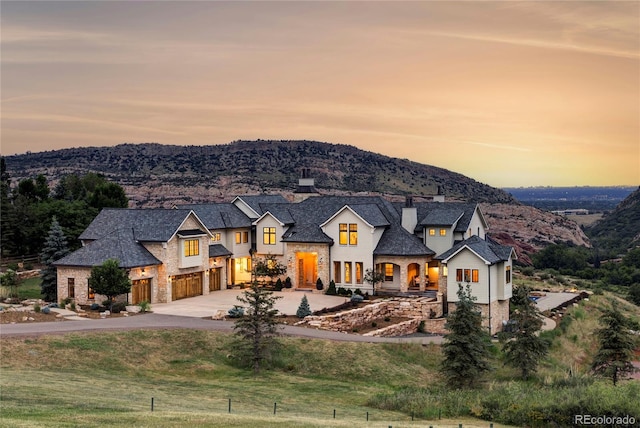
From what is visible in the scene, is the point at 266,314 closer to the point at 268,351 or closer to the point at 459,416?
the point at 268,351

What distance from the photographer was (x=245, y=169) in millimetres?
151125

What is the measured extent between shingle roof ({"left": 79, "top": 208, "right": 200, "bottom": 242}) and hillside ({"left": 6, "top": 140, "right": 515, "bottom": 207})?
72.6 metres

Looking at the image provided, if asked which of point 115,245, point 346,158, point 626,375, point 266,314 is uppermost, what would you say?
point 346,158

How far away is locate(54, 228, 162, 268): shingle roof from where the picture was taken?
156 feet

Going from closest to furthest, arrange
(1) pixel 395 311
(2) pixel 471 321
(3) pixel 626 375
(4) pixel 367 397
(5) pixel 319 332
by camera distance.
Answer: (4) pixel 367 397, (2) pixel 471 321, (3) pixel 626 375, (5) pixel 319 332, (1) pixel 395 311

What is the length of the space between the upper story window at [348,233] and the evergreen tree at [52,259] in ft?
67.1

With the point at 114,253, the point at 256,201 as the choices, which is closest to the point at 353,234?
the point at 256,201

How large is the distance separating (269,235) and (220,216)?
14.1 ft

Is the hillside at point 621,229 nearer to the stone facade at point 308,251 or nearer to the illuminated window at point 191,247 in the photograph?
the stone facade at point 308,251

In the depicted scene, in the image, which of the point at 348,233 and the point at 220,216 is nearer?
the point at 348,233

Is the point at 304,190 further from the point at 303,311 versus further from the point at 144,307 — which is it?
the point at 144,307

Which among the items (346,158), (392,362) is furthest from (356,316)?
(346,158)

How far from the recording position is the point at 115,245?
161ft

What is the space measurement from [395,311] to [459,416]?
68.5 ft
